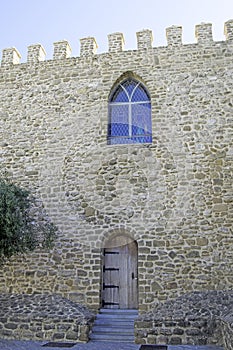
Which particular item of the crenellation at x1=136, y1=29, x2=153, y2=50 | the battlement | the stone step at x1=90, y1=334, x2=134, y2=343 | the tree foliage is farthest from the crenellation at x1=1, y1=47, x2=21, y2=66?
the stone step at x1=90, y1=334, x2=134, y2=343

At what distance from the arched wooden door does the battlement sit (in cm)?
548

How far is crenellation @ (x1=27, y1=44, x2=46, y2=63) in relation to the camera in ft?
32.5

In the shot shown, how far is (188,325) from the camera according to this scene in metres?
6.27

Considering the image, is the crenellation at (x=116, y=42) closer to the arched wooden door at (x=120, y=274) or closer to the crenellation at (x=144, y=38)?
the crenellation at (x=144, y=38)

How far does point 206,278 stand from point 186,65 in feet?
18.2

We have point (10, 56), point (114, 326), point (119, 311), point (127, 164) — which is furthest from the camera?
point (10, 56)

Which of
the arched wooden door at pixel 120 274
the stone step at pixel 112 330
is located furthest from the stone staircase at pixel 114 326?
the arched wooden door at pixel 120 274

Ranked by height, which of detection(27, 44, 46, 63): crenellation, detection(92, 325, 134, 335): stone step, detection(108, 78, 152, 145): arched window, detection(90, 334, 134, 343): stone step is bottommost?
detection(90, 334, 134, 343): stone step

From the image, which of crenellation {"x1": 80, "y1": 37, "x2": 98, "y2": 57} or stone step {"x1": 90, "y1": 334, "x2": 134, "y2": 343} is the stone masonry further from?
stone step {"x1": 90, "y1": 334, "x2": 134, "y2": 343}

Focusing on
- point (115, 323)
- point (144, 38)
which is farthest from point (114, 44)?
point (115, 323)

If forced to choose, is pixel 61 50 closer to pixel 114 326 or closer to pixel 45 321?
pixel 45 321

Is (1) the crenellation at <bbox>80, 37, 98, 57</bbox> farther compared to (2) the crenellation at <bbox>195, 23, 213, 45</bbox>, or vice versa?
(1) the crenellation at <bbox>80, 37, 98, 57</bbox>

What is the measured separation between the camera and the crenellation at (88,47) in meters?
9.64

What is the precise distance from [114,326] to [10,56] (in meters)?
8.24
